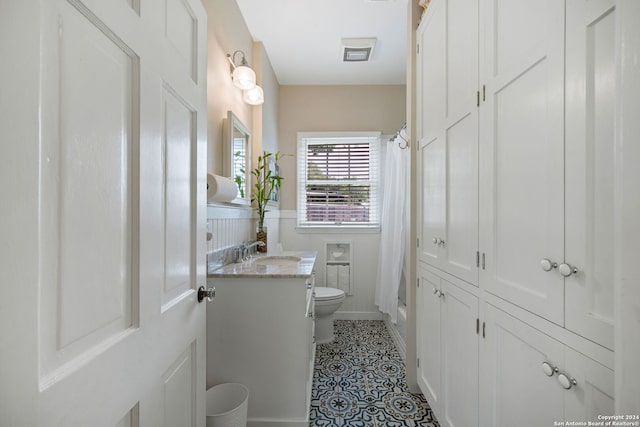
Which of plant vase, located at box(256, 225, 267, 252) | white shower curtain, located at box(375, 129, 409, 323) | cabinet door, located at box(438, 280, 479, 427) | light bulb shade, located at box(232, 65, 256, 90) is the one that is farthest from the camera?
white shower curtain, located at box(375, 129, 409, 323)

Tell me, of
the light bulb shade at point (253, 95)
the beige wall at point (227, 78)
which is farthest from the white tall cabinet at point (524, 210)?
the light bulb shade at point (253, 95)

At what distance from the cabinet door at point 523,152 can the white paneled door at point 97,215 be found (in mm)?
988

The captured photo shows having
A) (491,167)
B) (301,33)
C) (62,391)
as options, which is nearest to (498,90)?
(491,167)

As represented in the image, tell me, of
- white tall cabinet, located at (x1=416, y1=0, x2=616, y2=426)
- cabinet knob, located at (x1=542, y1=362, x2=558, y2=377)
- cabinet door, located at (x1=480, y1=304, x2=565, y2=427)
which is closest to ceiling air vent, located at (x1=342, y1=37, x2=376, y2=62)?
white tall cabinet, located at (x1=416, y1=0, x2=616, y2=426)

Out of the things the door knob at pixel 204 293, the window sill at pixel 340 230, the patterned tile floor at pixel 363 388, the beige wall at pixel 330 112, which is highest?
the beige wall at pixel 330 112

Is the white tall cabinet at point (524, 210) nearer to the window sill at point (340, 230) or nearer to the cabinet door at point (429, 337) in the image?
the cabinet door at point (429, 337)

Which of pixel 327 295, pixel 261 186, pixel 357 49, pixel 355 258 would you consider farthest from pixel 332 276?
pixel 357 49

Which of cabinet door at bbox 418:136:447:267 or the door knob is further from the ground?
cabinet door at bbox 418:136:447:267

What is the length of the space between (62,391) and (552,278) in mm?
1040

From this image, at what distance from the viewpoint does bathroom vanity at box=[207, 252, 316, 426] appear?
158 cm

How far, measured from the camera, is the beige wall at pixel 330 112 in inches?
135

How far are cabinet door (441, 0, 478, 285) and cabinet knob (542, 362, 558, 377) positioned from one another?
404mm

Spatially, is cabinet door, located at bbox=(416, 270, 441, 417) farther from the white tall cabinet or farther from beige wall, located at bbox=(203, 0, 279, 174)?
beige wall, located at bbox=(203, 0, 279, 174)

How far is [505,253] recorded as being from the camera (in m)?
1.00
